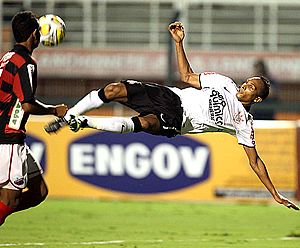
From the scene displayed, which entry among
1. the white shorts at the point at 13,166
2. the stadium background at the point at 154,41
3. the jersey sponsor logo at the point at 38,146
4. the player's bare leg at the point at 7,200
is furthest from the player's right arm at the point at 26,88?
the stadium background at the point at 154,41

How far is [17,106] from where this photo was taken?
36.0 feet

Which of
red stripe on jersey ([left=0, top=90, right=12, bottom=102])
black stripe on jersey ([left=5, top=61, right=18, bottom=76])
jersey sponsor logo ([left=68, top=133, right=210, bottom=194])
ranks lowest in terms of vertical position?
jersey sponsor logo ([left=68, top=133, right=210, bottom=194])

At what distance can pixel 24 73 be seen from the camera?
10.8 m

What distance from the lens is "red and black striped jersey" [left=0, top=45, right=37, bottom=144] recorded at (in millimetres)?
10742

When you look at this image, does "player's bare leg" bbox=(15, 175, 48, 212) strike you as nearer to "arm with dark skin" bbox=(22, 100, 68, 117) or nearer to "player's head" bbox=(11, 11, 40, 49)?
"arm with dark skin" bbox=(22, 100, 68, 117)

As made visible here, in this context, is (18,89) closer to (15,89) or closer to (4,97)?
(15,89)

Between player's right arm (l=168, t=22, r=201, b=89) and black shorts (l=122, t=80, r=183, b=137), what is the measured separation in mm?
407

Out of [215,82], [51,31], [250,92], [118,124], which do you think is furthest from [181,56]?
[51,31]

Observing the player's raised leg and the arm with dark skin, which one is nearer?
the arm with dark skin

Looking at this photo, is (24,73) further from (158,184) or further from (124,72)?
(124,72)

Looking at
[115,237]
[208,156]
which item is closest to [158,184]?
[208,156]

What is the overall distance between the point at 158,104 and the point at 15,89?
224 cm

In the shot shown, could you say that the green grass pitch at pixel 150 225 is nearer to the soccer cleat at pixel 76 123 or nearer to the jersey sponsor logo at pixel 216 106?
the jersey sponsor logo at pixel 216 106

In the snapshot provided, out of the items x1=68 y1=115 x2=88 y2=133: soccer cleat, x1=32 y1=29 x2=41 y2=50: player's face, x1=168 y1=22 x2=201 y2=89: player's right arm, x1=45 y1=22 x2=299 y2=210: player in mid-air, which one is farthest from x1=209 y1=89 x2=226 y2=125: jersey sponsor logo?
x1=32 y1=29 x2=41 y2=50: player's face
